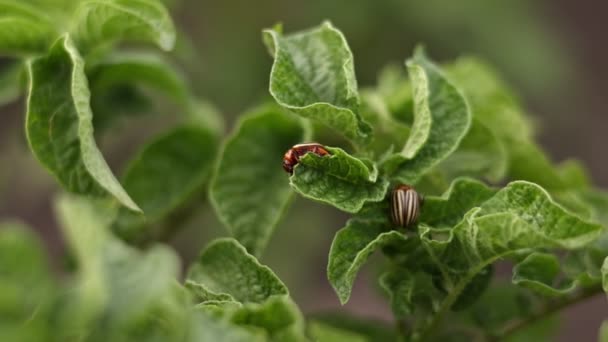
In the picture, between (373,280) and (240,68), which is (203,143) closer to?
(373,280)

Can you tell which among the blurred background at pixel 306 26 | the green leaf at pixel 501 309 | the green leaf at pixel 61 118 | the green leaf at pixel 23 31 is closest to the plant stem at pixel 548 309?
the green leaf at pixel 501 309

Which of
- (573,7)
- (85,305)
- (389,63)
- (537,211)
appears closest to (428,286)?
(537,211)

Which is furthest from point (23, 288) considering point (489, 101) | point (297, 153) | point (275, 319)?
point (489, 101)

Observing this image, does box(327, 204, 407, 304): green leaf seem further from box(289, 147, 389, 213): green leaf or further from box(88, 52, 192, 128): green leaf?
box(88, 52, 192, 128): green leaf

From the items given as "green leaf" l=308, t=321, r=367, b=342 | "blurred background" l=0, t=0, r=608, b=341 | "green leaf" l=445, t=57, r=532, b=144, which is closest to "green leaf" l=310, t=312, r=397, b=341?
"green leaf" l=308, t=321, r=367, b=342

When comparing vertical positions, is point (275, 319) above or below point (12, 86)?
above

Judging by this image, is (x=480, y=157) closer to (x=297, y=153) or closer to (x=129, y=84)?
(x=297, y=153)
